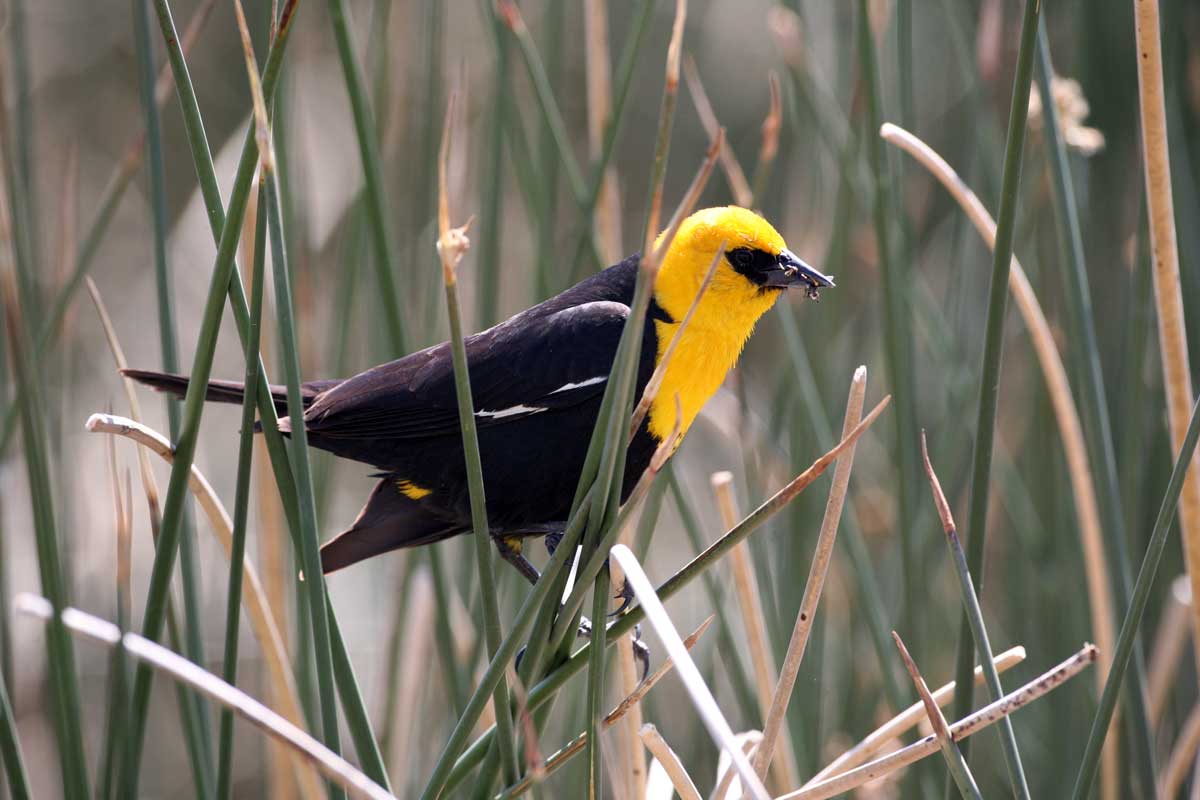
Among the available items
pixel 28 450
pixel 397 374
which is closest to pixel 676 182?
pixel 397 374

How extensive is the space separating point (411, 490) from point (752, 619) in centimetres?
54

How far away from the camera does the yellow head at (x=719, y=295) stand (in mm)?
1728

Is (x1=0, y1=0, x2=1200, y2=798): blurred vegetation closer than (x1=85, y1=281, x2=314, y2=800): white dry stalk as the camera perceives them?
No

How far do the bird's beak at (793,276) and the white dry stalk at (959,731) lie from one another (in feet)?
2.52

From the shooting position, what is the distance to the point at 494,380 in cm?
177

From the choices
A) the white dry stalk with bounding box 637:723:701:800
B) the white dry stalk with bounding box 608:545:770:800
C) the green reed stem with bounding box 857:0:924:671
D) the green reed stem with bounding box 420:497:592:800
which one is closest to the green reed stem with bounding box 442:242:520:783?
Result: the green reed stem with bounding box 420:497:592:800

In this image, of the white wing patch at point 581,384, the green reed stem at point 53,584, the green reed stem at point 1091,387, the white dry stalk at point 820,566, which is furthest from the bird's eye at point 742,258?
the green reed stem at point 53,584

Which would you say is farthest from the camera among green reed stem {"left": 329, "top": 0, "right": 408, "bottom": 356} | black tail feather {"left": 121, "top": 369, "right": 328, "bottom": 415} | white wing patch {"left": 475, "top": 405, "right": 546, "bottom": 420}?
white wing patch {"left": 475, "top": 405, "right": 546, "bottom": 420}

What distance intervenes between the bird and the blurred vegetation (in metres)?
0.09

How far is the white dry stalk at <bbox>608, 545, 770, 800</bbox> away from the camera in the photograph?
0.92 meters

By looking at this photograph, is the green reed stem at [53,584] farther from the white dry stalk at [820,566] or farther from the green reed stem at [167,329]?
the white dry stalk at [820,566]

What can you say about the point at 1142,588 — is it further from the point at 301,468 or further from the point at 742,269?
the point at 742,269

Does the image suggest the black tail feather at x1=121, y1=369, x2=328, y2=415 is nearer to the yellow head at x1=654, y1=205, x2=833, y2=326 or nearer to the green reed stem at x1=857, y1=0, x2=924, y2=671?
the yellow head at x1=654, y1=205, x2=833, y2=326

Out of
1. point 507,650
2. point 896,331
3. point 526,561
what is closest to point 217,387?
point 526,561
